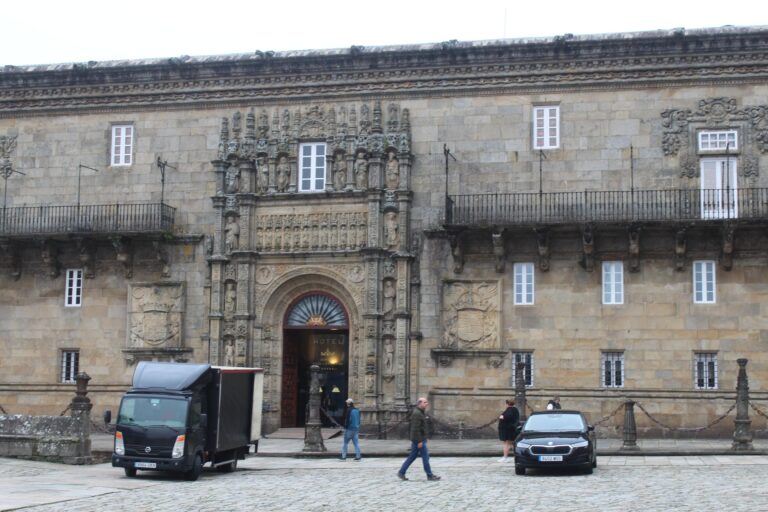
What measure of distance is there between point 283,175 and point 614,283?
1060 centimetres

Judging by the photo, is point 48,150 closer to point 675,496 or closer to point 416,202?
point 416,202

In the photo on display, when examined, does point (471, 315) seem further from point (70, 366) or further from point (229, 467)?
point (70, 366)

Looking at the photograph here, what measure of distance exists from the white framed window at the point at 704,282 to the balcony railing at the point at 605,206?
1.40 meters

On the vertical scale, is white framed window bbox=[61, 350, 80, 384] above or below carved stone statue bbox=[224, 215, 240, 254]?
below

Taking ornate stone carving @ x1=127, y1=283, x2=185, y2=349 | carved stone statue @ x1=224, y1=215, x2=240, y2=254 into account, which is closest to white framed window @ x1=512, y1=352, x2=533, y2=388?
carved stone statue @ x1=224, y1=215, x2=240, y2=254

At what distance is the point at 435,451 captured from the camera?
2886 centimetres

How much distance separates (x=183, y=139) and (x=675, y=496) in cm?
2186

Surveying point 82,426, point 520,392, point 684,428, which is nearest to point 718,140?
point 684,428

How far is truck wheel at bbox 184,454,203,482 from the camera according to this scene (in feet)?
76.8

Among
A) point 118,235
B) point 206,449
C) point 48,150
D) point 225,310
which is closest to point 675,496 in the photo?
point 206,449

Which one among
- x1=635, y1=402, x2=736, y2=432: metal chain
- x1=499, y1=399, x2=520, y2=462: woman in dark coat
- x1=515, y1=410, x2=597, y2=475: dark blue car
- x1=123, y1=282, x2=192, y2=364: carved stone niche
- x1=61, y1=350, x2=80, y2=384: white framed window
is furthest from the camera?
x1=61, y1=350, x2=80, y2=384: white framed window

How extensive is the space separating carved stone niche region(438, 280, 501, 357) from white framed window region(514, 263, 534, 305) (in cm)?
57

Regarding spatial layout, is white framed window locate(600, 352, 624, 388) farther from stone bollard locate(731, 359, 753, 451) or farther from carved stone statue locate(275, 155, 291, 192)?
carved stone statue locate(275, 155, 291, 192)

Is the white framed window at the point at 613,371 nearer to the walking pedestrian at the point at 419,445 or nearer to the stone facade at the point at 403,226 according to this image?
the stone facade at the point at 403,226
